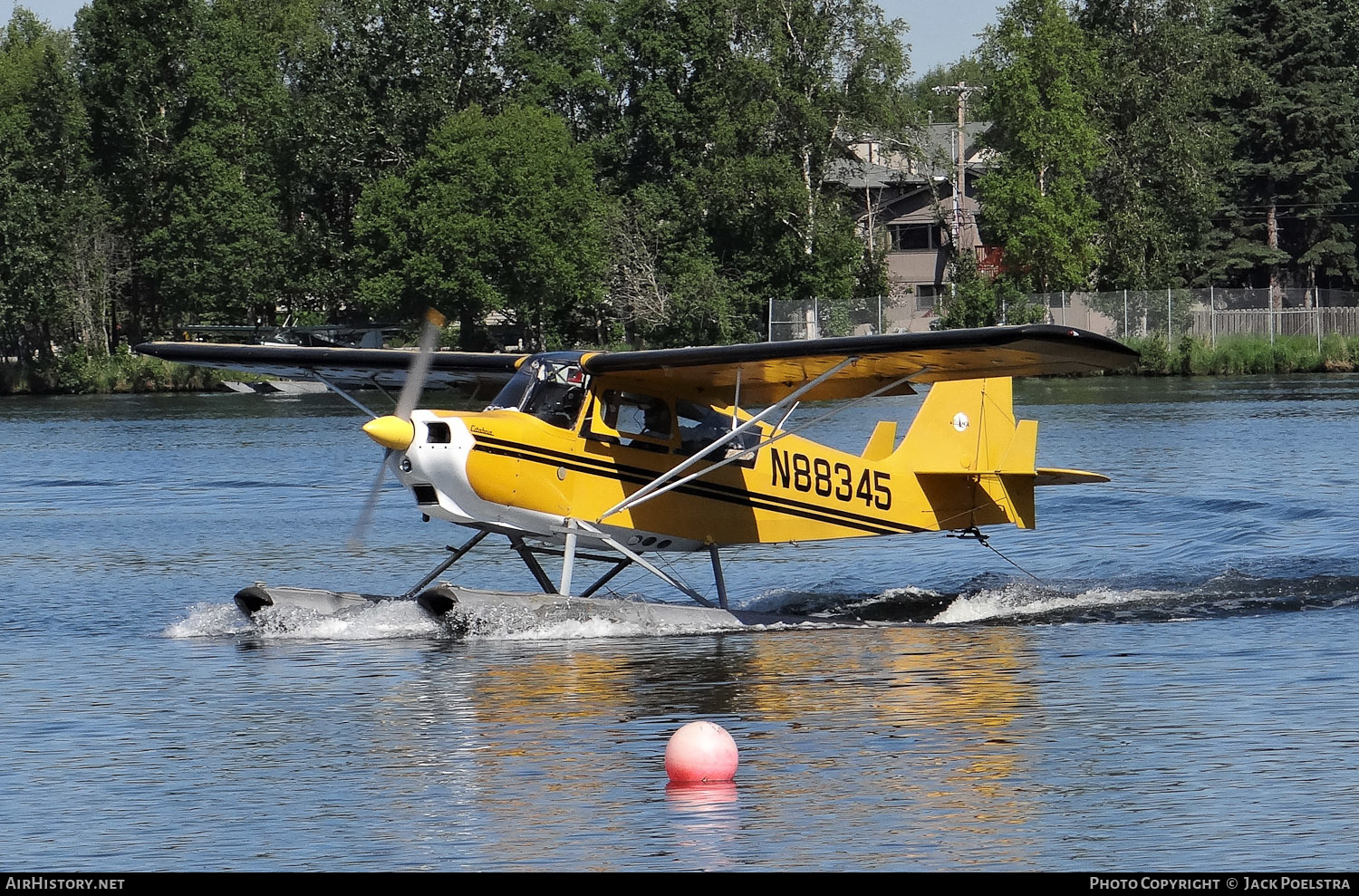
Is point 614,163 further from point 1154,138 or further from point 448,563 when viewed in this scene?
point 448,563

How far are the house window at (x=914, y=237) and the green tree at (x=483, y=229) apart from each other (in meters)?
12.8

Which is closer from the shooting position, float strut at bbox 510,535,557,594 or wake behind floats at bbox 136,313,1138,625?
wake behind floats at bbox 136,313,1138,625

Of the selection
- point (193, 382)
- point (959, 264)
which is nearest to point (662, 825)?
point (959, 264)

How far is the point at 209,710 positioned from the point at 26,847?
315 cm

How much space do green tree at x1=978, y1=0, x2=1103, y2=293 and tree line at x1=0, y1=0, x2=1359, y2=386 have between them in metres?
0.11

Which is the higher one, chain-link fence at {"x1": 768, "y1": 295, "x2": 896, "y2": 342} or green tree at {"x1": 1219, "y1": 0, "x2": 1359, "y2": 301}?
green tree at {"x1": 1219, "y1": 0, "x2": 1359, "y2": 301}

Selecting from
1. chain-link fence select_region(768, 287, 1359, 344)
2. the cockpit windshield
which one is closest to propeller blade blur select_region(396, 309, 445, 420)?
the cockpit windshield

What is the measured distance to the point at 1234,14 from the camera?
69312 mm

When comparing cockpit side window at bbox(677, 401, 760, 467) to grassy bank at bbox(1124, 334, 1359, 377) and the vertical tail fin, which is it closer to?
the vertical tail fin

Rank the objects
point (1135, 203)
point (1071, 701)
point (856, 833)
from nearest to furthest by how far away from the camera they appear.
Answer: point (856, 833) < point (1071, 701) < point (1135, 203)

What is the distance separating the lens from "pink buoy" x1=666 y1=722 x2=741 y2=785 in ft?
28.7

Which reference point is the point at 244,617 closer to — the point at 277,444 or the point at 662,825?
the point at 662,825

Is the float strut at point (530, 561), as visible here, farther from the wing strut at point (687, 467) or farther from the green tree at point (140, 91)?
the green tree at point (140, 91)

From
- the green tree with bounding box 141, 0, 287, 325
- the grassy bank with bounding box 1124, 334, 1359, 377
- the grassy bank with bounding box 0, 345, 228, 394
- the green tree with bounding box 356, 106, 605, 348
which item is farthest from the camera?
the green tree with bounding box 141, 0, 287, 325
